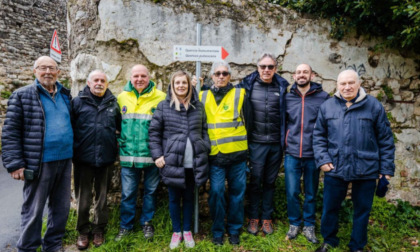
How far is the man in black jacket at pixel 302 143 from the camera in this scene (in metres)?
2.87

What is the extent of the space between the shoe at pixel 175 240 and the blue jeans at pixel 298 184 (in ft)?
4.34

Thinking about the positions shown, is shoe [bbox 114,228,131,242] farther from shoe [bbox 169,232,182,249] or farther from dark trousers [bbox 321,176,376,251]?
dark trousers [bbox 321,176,376,251]

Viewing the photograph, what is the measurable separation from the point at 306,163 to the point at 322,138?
0.43 metres

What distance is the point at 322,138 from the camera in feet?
8.59

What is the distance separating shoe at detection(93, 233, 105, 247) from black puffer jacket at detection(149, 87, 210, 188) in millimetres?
1027

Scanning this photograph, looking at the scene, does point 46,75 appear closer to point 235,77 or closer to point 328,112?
point 235,77

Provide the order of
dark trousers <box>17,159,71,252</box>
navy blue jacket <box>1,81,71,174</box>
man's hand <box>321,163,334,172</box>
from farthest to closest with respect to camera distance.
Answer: man's hand <box>321,163,334,172</box> < dark trousers <box>17,159,71,252</box> < navy blue jacket <box>1,81,71,174</box>

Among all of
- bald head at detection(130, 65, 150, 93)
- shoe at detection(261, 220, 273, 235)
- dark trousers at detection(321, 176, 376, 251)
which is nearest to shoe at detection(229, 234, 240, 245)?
shoe at detection(261, 220, 273, 235)

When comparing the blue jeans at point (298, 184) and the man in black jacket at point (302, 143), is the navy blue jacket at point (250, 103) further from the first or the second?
the blue jeans at point (298, 184)

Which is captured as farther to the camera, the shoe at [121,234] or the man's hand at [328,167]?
the shoe at [121,234]

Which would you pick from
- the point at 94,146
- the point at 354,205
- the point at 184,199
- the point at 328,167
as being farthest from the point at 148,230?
the point at 354,205

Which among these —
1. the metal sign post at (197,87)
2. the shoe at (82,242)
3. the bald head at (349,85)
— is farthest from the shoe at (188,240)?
the bald head at (349,85)

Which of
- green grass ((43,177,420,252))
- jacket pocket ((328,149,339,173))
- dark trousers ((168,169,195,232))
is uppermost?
jacket pocket ((328,149,339,173))

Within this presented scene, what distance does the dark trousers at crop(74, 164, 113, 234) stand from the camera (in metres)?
2.75
